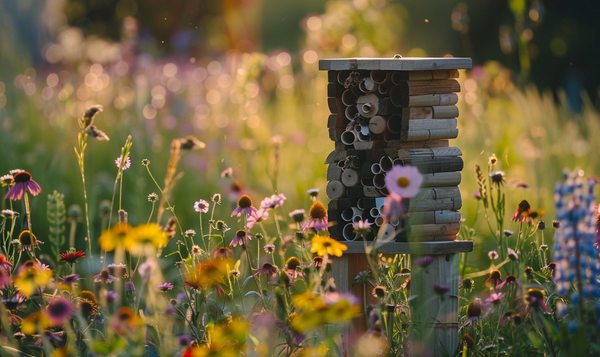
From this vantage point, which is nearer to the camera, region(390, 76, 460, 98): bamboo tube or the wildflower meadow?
the wildflower meadow

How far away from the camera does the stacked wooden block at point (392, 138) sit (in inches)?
91.7

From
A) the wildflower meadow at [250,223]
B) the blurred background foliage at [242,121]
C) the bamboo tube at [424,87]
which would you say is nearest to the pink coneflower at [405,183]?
the wildflower meadow at [250,223]

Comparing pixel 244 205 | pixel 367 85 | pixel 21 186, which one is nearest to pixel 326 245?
pixel 244 205

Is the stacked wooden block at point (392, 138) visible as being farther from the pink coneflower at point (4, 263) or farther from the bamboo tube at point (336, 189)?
the pink coneflower at point (4, 263)

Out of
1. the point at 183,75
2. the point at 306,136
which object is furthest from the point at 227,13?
the point at 306,136

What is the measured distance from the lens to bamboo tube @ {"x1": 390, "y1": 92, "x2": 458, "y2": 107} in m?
2.34

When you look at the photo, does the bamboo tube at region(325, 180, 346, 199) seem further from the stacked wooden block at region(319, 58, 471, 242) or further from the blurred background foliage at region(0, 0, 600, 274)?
the blurred background foliage at region(0, 0, 600, 274)

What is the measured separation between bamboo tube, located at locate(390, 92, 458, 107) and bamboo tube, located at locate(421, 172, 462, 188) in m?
0.24

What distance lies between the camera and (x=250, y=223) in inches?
92.4

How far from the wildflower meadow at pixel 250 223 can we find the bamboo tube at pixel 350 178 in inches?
6.8

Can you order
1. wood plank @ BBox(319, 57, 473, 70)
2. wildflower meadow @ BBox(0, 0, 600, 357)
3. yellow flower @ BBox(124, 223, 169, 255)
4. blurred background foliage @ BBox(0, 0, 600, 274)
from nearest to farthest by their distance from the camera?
yellow flower @ BBox(124, 223, 169, 255) < wildflower meadow @ BBox(0, 0, 600, 357) < wood plank @ BBox(319, 57, 473, 70) < blurred background foliage @ BBox(0, 0, 600, 274)

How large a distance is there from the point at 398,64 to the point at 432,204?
47 cm

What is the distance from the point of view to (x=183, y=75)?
8094 millimetres

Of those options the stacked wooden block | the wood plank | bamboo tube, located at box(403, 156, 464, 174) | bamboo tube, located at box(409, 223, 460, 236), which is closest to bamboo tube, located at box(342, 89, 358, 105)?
the stacked wooden block
